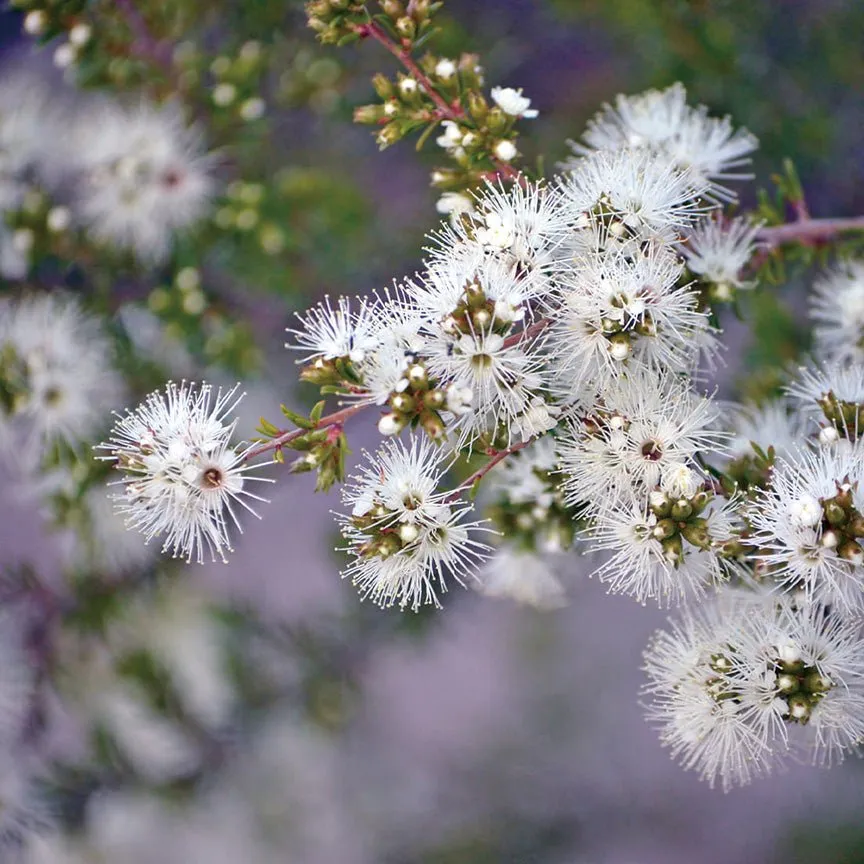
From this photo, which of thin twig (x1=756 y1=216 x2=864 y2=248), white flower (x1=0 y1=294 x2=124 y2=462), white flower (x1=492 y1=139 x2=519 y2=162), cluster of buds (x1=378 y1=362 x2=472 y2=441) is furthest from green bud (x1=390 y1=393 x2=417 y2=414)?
white flower (x1=0 y1=294 x2=124 y2=462)

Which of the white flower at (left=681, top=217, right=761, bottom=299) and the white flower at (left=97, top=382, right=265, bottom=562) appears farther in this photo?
the white flower at (left=681, top=217, right=761, bottom=299)

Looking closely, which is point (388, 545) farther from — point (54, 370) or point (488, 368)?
point (54, 370)

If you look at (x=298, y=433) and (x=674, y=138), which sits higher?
(x=674, y=138)

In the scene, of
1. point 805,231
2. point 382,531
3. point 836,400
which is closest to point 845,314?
point 805,231

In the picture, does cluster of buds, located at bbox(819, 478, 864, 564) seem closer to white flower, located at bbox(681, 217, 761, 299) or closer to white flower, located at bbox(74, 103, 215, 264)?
white flower, located at bbox(681, 217, 761, 299)

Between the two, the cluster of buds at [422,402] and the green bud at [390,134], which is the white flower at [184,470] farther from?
the green bud at [390,134]

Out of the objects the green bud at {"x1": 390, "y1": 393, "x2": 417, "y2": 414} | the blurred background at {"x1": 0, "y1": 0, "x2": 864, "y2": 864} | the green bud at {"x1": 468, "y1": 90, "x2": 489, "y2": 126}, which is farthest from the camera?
the blurred background at {"x1": 0, "y1": 0, "x2": 864, "y2": 864}

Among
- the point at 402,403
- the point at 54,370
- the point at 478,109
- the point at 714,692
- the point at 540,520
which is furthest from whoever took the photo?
A: the point at 54,370
